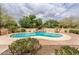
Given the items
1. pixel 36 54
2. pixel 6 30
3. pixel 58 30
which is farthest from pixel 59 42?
pixel 6 30

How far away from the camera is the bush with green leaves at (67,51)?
2.01 m

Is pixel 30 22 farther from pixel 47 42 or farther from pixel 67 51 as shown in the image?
pixel 67 51

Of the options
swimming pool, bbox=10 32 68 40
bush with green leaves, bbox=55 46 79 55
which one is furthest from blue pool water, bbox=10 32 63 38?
bush with green leaves, bbox=55 46 79 55

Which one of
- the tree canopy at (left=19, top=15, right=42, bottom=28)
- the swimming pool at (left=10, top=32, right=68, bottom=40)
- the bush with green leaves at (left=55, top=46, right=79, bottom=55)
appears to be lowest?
the bush with green leaves at (left=55, top=46, right=79, bottom=55)

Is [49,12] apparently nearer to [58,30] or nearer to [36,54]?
[58,30]

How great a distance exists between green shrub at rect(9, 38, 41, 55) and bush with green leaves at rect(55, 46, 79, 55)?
213 millimetres

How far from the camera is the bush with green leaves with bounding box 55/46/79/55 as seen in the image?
2010 millimetres

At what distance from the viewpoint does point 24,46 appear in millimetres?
2025

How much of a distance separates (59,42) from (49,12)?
13.2 inches

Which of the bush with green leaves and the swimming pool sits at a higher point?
the swimming pool

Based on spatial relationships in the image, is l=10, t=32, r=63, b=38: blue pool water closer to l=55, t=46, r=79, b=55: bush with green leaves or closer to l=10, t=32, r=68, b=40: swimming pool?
l=10, t=32, r=68, b=40: swimming pool

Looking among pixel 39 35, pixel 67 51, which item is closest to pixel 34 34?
pixel 39 35

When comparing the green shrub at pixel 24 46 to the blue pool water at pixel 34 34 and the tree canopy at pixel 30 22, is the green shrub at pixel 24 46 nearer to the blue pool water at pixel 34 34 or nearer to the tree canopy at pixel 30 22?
the blue pool water at pixel 34 34

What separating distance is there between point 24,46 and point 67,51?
453 millimetres
